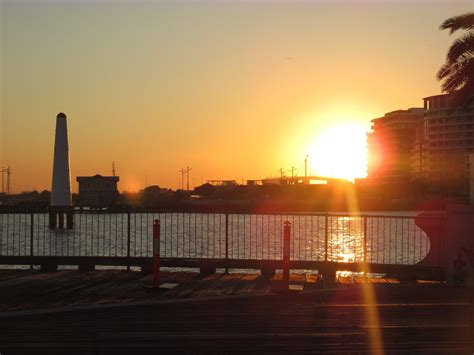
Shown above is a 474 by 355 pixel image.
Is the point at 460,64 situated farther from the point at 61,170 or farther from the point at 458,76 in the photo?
the point at 61,170

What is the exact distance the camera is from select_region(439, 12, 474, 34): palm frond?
20.7 metres

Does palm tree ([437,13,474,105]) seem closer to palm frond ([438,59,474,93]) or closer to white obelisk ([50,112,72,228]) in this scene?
palm frond ([438,59,474,93])

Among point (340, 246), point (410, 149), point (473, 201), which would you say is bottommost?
point (340, 246)

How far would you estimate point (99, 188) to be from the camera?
486 ft

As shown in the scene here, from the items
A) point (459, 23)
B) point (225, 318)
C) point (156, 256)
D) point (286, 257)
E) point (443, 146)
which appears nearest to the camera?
Answer: point (225, 318)

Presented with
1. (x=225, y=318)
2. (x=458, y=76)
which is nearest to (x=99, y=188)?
(x=458, y=76)

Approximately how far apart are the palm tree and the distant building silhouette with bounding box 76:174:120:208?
12590 cm

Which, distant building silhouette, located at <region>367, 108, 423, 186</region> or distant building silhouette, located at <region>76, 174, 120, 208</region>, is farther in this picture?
distant building silhouette, located at <region>367, 108, 423, 186</region>

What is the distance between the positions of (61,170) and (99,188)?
6503 cm

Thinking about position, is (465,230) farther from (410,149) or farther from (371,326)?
(410,149)

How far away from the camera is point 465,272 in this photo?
1498 centimetres

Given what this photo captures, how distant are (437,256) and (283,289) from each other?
4.97 metres

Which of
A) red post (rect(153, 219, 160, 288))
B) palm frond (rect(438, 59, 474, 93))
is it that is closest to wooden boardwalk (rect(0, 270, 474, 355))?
red post (rect(153, 219, 160, 288))

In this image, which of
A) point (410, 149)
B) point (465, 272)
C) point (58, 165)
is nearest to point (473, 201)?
point (465, 272)
